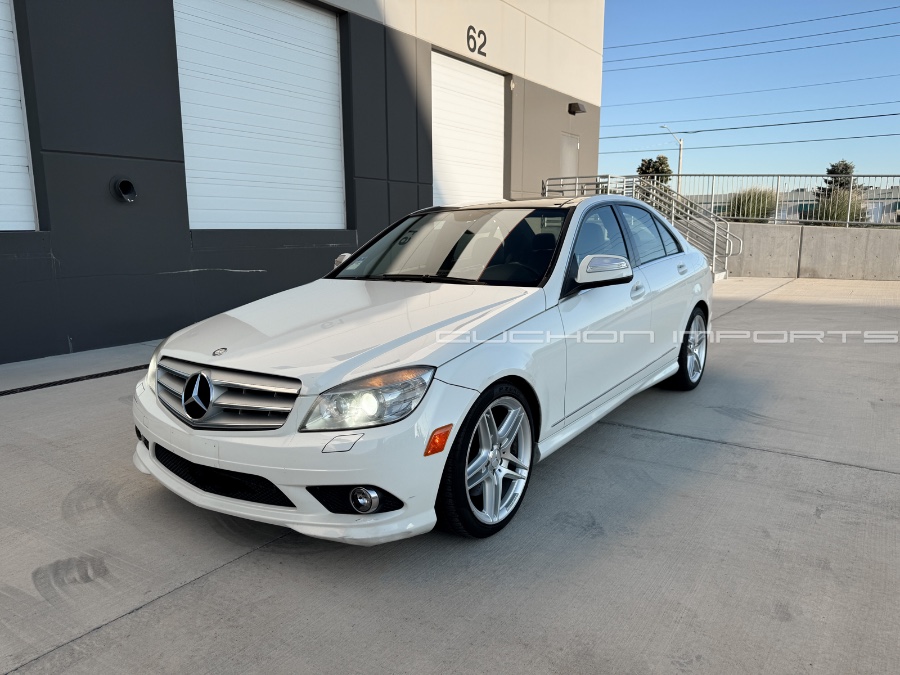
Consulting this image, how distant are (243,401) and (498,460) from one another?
1.16 meters

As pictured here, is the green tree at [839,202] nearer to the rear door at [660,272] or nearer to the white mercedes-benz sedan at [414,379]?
the rear door at [660,272]

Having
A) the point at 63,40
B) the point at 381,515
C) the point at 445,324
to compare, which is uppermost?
the point at 63,40

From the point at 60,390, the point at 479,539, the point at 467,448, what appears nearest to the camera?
the point at 467,448

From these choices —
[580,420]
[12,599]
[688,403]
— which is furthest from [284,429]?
[688,403]

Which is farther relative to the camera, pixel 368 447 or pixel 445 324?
pixel 445 324

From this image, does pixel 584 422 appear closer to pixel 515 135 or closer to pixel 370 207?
pixel 370 207

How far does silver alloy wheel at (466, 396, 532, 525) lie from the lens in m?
2.98

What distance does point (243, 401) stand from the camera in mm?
2729

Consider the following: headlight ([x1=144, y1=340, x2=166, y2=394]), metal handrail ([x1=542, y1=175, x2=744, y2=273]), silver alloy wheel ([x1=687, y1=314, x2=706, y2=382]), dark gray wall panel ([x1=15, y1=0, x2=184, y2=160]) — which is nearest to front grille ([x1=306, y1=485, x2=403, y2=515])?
headlight ([x1=144, y1=340, x2=166, y2=394])

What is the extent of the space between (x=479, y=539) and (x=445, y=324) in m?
0.99

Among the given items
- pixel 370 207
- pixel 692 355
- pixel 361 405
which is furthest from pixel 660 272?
pixel 370 207

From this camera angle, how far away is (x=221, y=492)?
2.82 metres

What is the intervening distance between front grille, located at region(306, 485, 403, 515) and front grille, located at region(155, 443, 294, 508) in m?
0.14

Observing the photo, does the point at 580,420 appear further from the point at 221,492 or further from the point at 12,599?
the point at 12,599
